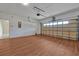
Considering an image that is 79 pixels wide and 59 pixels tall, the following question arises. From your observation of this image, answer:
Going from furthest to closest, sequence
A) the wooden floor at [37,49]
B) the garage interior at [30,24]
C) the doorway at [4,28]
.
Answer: the doorway at [4,28] → the garage interior at [30,24] → the wooden floor at [37,49]

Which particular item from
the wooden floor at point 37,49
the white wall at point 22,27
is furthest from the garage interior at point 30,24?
the wooden floor at point 37,49

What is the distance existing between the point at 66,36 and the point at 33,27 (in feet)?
18.7

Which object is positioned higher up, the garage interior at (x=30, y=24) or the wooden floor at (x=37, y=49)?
the garage interior at (x=30, y=24)

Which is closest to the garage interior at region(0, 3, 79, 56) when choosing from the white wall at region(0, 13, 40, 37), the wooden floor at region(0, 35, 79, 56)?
the white wall at region(0, 13, 40, 37)

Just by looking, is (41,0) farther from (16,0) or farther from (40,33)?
(40,33)

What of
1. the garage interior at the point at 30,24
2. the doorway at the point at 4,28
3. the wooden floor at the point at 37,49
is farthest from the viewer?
the doorway at the point at 4,28

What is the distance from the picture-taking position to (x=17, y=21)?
994 cm

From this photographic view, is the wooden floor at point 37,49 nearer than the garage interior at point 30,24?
Yes

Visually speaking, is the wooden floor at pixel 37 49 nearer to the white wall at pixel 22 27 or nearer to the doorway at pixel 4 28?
the doorway at pixel 4 28

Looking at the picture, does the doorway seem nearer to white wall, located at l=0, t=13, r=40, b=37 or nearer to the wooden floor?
white wall, located at l=0, t=13, r=40, b=37

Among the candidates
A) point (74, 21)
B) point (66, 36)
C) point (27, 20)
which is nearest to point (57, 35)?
point (66, 36)

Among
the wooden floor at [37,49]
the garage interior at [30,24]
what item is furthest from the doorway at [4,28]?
the wooden floor at [37,49]

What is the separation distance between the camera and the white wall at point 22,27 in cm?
888

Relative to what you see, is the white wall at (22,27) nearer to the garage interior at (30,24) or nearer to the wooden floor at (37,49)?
the garage interior at (30,24)
